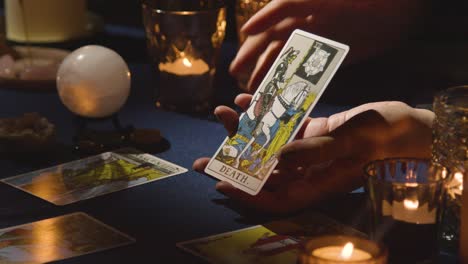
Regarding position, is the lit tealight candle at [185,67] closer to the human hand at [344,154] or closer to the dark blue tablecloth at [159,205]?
the dark blue tablecloth at [159,205]

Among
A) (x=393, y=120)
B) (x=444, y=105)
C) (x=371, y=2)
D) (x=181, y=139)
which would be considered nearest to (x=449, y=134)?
(x=444, y=105)

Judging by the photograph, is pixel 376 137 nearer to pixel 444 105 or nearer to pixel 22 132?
pixel 444 105

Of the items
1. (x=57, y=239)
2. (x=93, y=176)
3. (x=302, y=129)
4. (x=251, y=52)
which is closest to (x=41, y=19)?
(x=251, y=52)

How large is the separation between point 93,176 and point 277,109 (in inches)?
12.8

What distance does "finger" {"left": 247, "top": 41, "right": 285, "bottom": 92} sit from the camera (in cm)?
174

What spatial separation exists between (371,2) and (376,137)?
0.64 m

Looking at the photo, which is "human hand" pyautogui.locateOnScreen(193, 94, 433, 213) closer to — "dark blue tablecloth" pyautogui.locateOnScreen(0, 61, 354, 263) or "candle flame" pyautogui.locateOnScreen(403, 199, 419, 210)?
"dark blue tablecloth" pyautogui.locateOnScreen(0, 61, 354, 263)

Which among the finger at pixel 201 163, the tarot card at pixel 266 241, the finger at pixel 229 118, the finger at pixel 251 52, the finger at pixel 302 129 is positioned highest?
the finger at pixel 251 52

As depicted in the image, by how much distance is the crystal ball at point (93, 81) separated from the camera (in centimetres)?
163

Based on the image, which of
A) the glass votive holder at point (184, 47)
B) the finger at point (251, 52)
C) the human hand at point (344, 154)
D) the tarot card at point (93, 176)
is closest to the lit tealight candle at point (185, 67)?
the glass votive holder at point (184, 47)

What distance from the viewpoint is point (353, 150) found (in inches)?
54.1

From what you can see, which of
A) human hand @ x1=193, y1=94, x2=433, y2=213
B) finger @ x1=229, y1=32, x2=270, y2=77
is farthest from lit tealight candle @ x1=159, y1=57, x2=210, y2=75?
human hand @ x1=193, y1=94, x2=433, y2=213

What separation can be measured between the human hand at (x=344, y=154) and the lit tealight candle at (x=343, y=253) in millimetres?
239

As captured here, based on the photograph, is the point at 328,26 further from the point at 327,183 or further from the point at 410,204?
the point at 410,204
